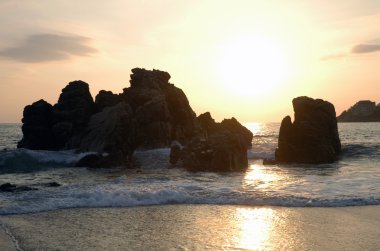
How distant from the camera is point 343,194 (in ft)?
71.7

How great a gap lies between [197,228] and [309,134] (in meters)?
35.6

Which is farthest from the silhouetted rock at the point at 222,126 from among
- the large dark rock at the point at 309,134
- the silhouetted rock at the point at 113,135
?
the large dark rock at the point at 309,134

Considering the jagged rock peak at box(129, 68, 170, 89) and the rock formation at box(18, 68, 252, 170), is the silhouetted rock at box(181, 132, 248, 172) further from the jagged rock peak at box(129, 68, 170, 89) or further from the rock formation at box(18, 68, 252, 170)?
the jagged rock peak at box(129, 68, 170, 89)

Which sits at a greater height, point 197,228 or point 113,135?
point 113,135

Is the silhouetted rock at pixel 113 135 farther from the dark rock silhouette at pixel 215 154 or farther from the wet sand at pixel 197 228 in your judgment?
the wet sand at pixel 197 228

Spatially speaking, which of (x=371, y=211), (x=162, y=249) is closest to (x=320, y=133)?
(x=371, y=211)

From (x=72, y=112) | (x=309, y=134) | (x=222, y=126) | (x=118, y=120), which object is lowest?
(x=309, y=134)

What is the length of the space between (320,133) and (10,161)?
112ft

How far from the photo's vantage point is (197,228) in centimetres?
1434

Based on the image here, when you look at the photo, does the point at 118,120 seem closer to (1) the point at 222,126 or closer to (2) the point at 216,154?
(2) the point at 216,154

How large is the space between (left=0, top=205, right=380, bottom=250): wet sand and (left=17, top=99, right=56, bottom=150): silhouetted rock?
159 feet

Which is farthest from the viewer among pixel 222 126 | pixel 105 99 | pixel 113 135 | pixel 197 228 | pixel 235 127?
pixel 222 126

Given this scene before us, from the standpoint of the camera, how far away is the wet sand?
1226 centimetres

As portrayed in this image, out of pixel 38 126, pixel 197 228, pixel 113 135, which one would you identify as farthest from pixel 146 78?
pixel 197 228
